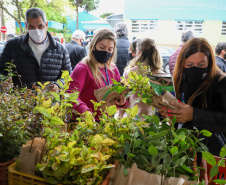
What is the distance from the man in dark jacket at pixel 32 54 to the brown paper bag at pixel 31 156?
61.2 inches

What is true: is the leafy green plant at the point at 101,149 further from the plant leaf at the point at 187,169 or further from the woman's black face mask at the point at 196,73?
the woman's black face mask at the point at 196,73

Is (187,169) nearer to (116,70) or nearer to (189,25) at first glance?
(116,70)

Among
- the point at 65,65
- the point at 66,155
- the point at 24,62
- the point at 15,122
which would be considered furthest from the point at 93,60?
the point at 66,155

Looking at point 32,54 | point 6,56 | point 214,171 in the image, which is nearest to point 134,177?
point 214,171

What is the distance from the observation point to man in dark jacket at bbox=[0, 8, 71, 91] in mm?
2271

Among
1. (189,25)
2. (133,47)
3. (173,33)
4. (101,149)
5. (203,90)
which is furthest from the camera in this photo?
(189,25)

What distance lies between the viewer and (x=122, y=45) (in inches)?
174

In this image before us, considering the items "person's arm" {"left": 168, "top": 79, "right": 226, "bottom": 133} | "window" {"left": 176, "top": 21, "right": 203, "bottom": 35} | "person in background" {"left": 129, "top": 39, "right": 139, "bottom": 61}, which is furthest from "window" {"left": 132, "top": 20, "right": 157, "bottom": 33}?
"person's arm" {"left": 168, "top": 79, "right": 226, "bottom": 133}

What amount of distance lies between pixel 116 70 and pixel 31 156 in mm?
1520

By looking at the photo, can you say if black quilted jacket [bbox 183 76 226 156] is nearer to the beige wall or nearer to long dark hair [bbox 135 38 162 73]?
long dark hair [bbox 135 38 162 73]

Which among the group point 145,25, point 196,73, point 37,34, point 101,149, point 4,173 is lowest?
point 4,173

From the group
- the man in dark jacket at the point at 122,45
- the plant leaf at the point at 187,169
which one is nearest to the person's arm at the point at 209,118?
the plant leaf at the point at 187,169

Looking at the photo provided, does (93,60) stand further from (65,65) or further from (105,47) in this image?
(65,65)

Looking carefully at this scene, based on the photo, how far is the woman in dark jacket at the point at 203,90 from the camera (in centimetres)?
135
